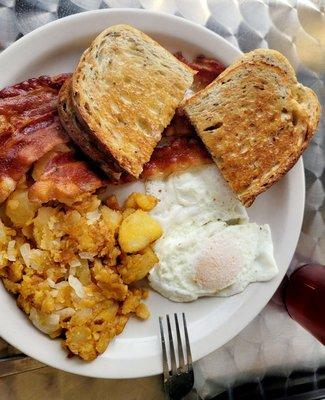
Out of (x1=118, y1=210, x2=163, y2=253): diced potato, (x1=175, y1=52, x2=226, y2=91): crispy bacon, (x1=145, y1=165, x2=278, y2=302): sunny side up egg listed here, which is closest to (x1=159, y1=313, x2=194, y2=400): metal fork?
(x1=145, y1=165, x2=278, y2=302): sunny side up egg

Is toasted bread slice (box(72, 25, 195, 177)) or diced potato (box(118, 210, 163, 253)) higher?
toasted bread slice (box(72, 25, 195, 177))

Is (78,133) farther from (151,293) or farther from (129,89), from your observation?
(151,293)

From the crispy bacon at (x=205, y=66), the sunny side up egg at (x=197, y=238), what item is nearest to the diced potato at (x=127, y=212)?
the sunny side up egg at (x=197, y=238)

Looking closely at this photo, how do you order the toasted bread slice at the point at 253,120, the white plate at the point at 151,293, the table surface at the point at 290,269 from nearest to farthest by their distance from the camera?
1. the white plate at the point at 151,293
2. the toasted bread slice at the point at 253,120
3. the table surface at the point at 290,269

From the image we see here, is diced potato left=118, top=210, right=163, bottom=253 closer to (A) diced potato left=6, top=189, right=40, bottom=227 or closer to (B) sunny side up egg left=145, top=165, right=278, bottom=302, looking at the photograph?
(B) sunny side up egg left=145, top=165, right=278, bottom=302

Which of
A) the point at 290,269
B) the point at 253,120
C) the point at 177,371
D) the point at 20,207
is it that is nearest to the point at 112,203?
the point at 20,207

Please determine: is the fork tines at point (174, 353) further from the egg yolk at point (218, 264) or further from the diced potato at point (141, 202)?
the diced potato at point (141, 202)
